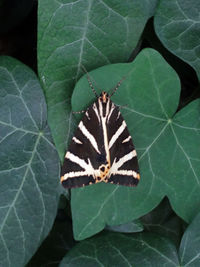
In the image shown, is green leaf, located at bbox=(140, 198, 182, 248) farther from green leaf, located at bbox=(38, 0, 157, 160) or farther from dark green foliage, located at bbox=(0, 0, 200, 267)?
green leaf, located at bbox=(38, 0, 157, 160)

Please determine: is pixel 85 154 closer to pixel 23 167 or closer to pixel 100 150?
pixel 100 150

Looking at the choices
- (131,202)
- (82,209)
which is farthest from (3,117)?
(131,202)

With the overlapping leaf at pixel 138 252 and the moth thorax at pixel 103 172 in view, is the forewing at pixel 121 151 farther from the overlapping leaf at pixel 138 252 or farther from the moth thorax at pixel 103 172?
the overlapping leaf at pixel 138 252

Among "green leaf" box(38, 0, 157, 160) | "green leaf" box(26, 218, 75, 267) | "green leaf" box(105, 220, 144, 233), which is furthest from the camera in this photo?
"green leaf" box(26, 218, 75, 267)

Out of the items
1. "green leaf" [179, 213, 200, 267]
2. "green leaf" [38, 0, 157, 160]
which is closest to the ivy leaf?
"green leaf" [179, 213, 200, 267]

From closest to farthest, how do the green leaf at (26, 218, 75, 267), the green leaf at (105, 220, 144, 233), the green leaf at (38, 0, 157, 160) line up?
the green leaf at (38, 0, 157, 160) → the green leaf at (105, 220, 144, 233) → the green leaf at (26, 218, 75, 267)

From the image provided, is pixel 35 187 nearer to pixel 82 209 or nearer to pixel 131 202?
pixel 82 209

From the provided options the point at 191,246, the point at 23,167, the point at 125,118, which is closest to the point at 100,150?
the point at 125,118

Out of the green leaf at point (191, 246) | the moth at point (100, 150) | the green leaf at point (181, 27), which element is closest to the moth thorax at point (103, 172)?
the moth at point (100, 150)
